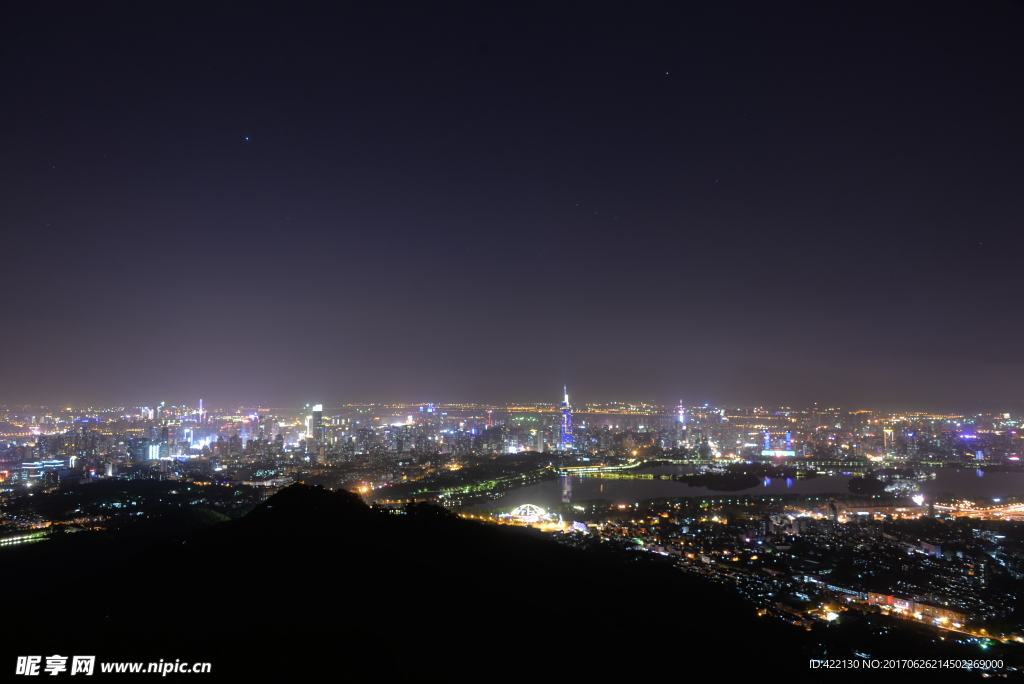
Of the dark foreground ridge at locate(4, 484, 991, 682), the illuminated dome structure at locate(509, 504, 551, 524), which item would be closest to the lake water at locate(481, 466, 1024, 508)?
the illuminated dome structure at locate(509, 504, 551, 524)

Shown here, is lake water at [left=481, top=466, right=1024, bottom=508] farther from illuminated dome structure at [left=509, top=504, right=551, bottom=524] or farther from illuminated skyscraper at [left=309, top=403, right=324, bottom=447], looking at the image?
illuminated skyscraper at [left=309, top=403, right=324, bottom=447]

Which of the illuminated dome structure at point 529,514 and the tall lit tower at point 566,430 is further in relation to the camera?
the tall lit tower at point 566,430

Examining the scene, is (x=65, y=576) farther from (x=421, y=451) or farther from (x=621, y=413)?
(x=621, y=413)

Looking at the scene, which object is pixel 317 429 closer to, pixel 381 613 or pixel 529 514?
pixel 529 514

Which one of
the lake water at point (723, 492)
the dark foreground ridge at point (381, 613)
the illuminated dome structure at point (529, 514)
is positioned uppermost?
the dark foreground ridge at point (381, 613)

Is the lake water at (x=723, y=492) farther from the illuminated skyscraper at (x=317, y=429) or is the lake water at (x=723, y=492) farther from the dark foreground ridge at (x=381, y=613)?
the illuminated skyscraper at (x=317, y=429)

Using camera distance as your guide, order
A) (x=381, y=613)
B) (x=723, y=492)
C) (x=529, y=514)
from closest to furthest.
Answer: (x=381, y=613)
(x=529, y=514)
(x=723, y=492)

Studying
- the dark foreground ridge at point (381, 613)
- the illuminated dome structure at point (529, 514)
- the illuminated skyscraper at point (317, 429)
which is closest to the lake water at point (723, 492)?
the illuminated dome structure at point (529, 514)

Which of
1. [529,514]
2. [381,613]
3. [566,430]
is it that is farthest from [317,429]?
[381,613]
